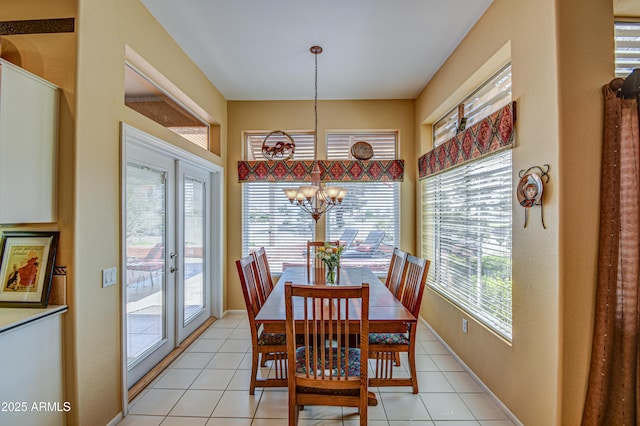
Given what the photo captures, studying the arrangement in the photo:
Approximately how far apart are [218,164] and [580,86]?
375cm

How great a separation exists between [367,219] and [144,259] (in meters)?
2.89

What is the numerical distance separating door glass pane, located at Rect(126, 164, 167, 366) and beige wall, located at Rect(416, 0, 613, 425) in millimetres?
2994

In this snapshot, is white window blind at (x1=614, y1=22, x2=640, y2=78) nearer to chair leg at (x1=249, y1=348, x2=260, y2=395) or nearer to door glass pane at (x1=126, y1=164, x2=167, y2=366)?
chair leg at (x1=249, y1=348, x2=260, y2=395)

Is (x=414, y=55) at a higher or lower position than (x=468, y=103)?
higher

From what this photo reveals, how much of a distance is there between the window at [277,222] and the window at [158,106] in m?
1.11

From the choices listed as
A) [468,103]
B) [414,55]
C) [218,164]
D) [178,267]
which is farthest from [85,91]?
[468,103]

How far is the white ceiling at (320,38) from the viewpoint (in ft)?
7.80

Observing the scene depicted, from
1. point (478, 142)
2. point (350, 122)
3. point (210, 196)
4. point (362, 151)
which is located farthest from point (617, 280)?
point (210, 196)

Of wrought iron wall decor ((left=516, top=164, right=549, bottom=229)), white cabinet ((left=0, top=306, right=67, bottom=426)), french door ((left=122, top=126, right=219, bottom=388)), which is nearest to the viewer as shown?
white cabinet ((left=0, top=306, right=67, bottom=426))

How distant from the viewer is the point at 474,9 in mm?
2400

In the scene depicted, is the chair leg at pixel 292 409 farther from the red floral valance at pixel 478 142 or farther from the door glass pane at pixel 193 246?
the red floral valance at pixel 478 142

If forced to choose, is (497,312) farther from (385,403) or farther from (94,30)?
(94,30)

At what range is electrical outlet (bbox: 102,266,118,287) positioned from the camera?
6.43ft

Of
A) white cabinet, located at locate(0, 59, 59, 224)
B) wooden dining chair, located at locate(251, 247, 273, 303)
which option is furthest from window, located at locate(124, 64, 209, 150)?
wooden dining chair, located at locate(251, 247, 273, 303)
